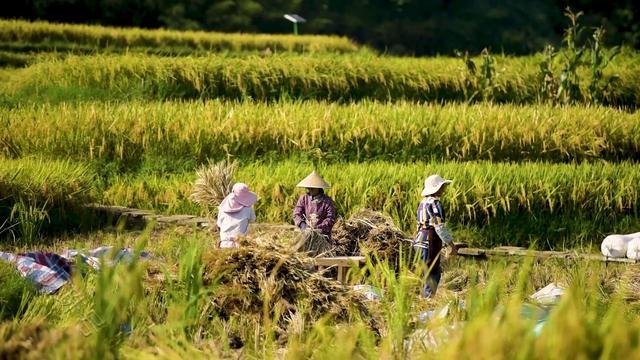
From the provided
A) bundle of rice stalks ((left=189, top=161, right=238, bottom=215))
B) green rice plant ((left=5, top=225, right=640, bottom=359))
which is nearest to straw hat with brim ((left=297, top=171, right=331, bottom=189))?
bundle of rice stalks ((left=189, top=161, right=238, bottom=215))

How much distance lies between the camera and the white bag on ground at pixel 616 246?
10375 millimetres

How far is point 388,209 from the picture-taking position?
11266mm

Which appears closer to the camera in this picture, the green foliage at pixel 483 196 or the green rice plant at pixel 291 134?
the green foliage at pixel 483 196

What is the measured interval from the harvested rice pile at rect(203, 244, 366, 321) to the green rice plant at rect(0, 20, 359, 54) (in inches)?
690

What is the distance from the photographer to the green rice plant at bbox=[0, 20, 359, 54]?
26.4 metres

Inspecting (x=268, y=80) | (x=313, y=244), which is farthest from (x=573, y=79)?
(x=313, y=244)

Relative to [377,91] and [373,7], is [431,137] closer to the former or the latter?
[377,91]

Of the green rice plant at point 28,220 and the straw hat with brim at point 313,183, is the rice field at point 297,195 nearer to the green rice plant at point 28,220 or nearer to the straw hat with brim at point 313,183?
the green rice plant at point 28,220

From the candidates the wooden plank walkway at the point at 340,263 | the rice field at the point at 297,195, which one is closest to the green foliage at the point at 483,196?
the rice field at the point at 297,195

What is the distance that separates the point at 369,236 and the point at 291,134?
4.22 meters

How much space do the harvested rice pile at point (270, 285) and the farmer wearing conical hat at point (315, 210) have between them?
1.80 metres

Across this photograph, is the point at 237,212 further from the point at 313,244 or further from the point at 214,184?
the point at 214,184

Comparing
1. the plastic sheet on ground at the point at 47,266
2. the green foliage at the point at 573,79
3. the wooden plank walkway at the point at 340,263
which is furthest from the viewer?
the green foliage at the point at 573,79

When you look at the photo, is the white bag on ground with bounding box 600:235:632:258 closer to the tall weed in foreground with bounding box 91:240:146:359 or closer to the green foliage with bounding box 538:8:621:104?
the tall weed in foreground with bounding box 91:240:146:359
